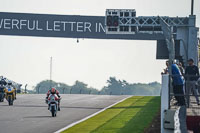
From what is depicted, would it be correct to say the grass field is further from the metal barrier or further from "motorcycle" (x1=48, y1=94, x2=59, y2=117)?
"motorcycle" (x1=48, y1=94, x2=59, y2=117)

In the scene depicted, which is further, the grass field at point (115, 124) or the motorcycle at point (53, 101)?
the motorcycle at point (53, 101)

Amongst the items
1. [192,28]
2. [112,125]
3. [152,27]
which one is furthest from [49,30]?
[112,125]

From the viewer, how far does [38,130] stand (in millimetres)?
20656

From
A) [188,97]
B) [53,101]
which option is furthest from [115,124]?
[53,101]

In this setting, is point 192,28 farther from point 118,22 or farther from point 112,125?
point 112,125

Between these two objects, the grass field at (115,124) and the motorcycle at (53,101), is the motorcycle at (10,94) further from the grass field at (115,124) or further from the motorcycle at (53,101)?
the grass field at (115,124)

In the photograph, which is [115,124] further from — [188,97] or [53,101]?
[53,101]

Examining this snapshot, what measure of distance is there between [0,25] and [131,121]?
35.1 meters

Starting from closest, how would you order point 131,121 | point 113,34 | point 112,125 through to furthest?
→ point 112,125 → point 131,121 → point 113,34

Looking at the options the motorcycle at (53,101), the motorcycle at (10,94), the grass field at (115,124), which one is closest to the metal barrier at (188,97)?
the grass field at (115,124)

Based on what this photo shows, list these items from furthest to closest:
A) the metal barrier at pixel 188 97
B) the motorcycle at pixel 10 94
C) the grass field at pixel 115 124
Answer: the motorcycle at pixel 10 94, the grass field at pixel 115 124, the metal barrier at pixel 188 97

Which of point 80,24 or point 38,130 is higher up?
point 80,24

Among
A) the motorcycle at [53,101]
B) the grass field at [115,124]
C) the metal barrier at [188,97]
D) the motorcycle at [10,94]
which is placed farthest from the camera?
the motorcycle at [10,94]

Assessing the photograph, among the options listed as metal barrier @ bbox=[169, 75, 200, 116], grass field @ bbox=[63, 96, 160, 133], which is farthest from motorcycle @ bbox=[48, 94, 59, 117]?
metal barrier @ bbox=[169, 75, 200, 116]
